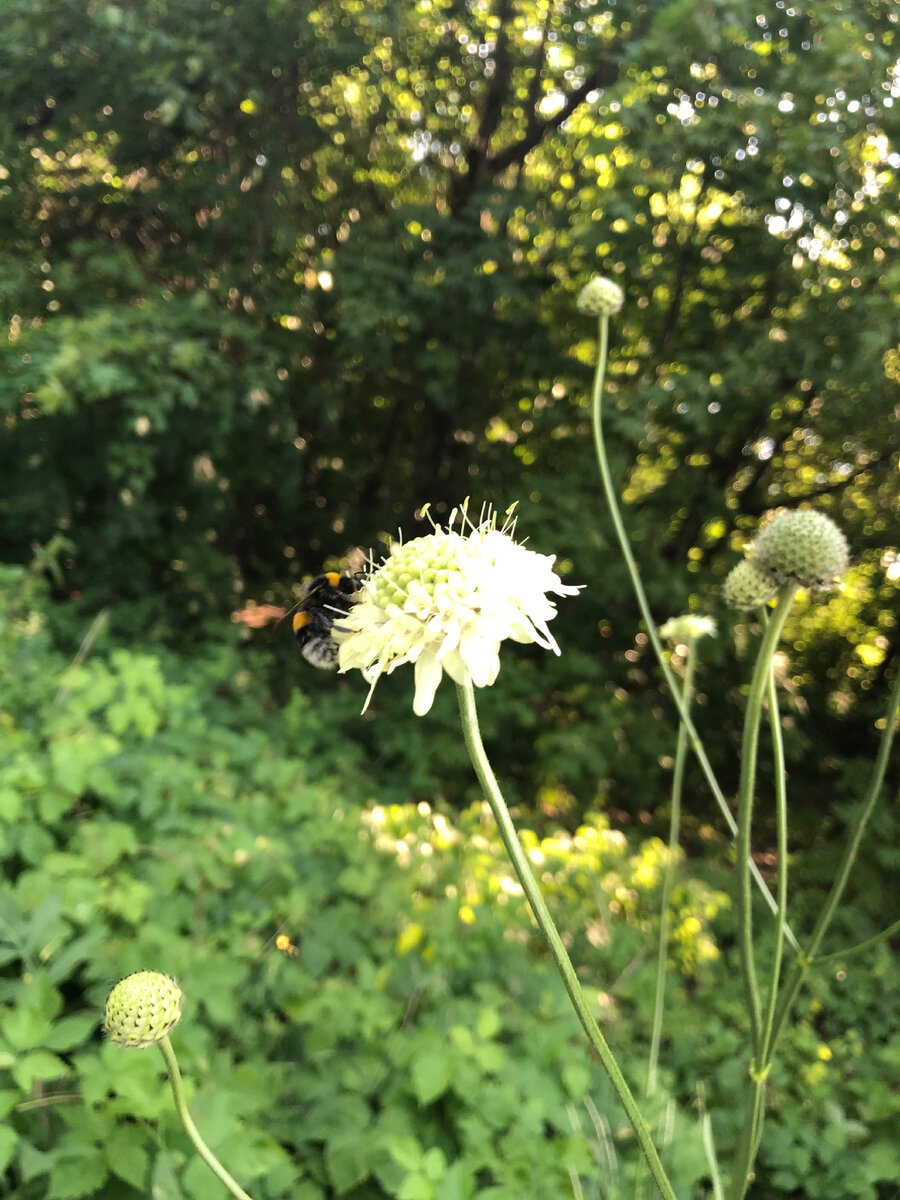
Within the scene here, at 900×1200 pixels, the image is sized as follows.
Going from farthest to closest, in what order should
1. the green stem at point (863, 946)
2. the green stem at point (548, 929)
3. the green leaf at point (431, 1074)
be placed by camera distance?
1. the green leaf at point (431, 1074)
2. the green stem at point (863, 946)
3. the green stem at point (548, 929)

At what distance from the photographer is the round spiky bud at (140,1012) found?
0.96 m

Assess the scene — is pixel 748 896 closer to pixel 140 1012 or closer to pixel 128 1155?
pixel 140 1012

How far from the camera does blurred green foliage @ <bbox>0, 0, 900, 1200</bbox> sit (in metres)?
1.77

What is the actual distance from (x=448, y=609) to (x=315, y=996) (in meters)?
1.50

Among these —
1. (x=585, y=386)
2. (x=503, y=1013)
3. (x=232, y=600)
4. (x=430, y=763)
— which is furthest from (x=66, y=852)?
(x=585, y=386)

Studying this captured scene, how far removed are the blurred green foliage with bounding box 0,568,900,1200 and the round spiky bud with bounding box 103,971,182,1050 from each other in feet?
1.58

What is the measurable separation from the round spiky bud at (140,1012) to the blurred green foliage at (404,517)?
0.48m

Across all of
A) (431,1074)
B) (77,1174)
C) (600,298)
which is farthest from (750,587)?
(77,1174)

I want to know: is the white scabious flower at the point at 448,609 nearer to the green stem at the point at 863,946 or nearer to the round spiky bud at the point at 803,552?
the round spiky bud at the point at 803,552

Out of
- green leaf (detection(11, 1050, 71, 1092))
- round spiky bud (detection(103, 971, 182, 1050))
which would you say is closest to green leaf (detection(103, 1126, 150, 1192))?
green leaf (detection(11, 1050, 71, 1092))

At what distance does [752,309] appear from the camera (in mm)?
4023

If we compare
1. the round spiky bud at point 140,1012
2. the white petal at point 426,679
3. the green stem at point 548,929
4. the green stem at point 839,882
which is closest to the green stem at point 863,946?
the green stem at point 839,882

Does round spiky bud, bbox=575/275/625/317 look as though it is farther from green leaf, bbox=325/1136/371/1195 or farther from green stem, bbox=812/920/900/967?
green leaf, bbox=325/1136/371/1195

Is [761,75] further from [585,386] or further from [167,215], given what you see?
[167,215]
